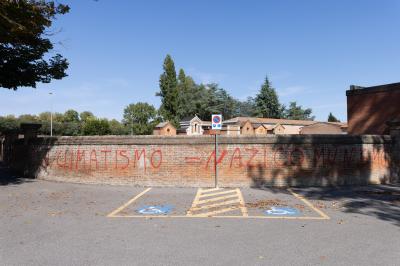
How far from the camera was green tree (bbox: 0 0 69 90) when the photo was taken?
12.7m

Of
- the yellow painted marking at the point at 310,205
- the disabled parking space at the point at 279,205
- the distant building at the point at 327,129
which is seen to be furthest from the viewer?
the distant building at the point at 327,129

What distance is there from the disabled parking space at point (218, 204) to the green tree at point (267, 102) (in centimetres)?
8227

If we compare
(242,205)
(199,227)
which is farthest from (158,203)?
(199,227)

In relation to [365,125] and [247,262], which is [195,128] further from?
[247,262]

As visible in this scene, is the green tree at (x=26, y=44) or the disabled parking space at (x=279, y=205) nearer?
the disabled parking space at (x=279, y=205)

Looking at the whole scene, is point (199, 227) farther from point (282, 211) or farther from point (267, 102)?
point (267, 102)

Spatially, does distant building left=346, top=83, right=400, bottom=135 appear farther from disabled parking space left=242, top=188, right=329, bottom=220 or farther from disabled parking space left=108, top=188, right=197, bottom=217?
disabled parking space left=108, top=188, right=197, bottom=217

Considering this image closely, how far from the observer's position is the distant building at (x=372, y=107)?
935 inches

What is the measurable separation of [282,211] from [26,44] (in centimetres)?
1219

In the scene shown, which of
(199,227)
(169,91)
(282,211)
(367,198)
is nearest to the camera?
(199,227)

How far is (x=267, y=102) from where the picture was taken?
312ft

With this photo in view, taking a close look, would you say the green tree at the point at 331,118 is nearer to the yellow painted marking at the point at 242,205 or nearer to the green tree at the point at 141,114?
the green tree at the point at 141,114

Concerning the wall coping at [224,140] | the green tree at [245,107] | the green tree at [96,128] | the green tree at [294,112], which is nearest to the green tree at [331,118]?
the green tree at [294,112]

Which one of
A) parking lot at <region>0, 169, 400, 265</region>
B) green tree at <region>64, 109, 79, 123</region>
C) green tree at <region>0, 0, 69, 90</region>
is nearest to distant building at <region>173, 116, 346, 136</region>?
green tree at <region>0, 0, 69, 90</region>
